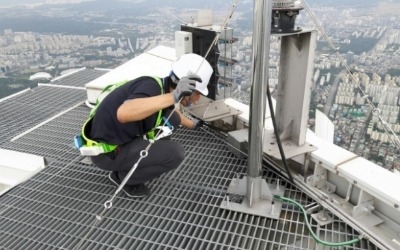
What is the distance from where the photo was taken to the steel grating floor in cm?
229

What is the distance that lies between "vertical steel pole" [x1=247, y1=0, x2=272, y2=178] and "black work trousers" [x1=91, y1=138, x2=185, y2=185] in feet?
2.22

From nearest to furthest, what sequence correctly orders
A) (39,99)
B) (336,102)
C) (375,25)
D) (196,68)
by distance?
(196,68) → (336,102) → (375,25) → (39,99)

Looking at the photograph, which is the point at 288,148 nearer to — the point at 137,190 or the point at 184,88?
the point at 184,88

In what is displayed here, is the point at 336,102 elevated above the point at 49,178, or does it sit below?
above

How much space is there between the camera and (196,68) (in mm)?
2498

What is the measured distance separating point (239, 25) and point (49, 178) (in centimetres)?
262

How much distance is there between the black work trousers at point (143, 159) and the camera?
265cm

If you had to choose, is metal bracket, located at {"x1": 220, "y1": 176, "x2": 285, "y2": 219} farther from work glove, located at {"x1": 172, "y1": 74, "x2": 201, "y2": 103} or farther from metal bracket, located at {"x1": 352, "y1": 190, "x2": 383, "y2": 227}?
work glove, located at {"x1": 172, "y1": 74, "x2": 201, "y2": 103}

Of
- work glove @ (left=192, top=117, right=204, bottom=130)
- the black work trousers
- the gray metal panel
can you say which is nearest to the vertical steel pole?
the black work trousers

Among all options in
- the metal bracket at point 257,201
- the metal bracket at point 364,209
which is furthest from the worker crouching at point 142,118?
the metal bracket at point 364,209

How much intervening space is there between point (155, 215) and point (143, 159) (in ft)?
1.47

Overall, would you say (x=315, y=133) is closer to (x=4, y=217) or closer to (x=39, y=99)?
(x=4, y=217)

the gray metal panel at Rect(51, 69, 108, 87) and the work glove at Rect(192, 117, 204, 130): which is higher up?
the work glove at Rect(192, 117, 204, 130)

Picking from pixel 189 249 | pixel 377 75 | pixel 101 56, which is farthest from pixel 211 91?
pixel 101 56
